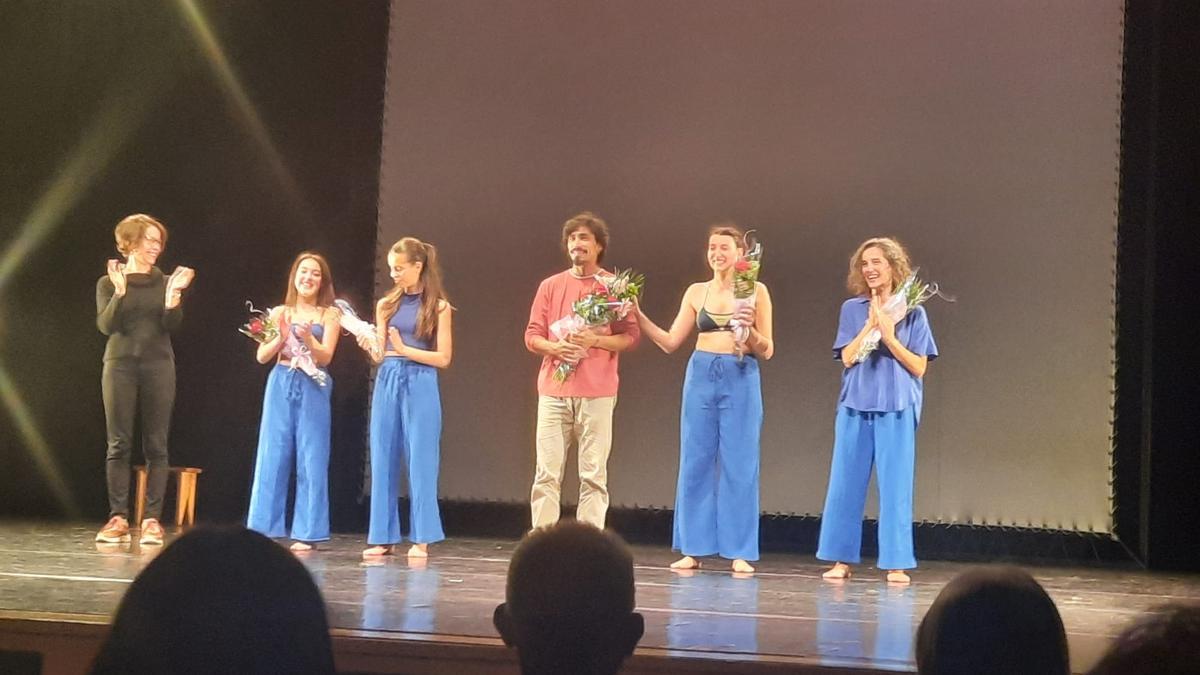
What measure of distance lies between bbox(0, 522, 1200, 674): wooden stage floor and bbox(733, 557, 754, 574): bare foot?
0.05m

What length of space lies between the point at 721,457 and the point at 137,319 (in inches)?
116

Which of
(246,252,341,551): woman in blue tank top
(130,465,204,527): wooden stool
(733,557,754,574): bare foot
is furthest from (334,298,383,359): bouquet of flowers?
(733,557,754,574): bare foot

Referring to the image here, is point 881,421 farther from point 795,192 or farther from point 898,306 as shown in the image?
point 795,192

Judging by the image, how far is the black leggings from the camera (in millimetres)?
5625

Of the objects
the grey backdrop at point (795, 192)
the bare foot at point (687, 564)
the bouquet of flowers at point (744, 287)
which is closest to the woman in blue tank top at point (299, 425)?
the grey backdrop at point (795, 192)

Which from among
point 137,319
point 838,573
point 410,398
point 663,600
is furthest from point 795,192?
point 137,319

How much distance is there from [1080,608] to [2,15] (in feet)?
22.3

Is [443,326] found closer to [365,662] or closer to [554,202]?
[554,202]

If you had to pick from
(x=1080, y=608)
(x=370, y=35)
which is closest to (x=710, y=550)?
(x=1080, y=608)

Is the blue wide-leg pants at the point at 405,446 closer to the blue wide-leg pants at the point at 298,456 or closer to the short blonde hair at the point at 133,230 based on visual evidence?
the blue wide-leg pants at the point at 298,456

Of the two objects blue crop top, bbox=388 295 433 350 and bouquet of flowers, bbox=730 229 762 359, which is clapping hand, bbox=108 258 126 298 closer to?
blue crop top, bbox=388 295 433 350

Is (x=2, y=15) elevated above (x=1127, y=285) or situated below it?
above

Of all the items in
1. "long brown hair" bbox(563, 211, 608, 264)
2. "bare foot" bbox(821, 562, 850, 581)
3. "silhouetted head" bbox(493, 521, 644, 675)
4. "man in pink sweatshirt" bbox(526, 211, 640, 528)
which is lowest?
"bare foot" bbox(821, 562, 850, 581)

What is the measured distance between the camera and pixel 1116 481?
6.14 meters
